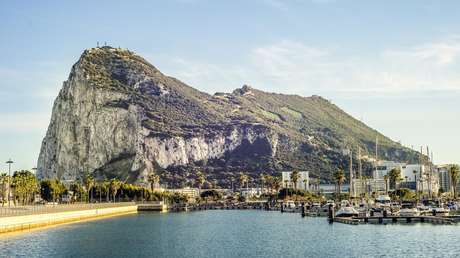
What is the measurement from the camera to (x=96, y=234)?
114 m

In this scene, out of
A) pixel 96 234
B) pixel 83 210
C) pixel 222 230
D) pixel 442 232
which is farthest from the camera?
pixel 83 210

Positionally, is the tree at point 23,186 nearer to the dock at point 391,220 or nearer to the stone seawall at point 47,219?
the stone seawall at point 47,219

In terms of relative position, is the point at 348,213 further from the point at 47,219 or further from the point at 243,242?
the point at 47,219

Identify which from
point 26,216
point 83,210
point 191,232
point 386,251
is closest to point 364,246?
point 386,251

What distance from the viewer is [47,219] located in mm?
131250

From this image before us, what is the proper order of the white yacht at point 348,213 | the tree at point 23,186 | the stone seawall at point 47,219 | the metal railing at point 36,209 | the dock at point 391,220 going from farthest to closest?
the tree at point 23,186
the white yacht at point 348,213
the dock at point 391,220
the metal railing at point 36,209
the stone seawall at point 47,219

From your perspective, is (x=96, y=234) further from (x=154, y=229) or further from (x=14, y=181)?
(x=14, y=181)

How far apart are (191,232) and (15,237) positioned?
30560 millimetres

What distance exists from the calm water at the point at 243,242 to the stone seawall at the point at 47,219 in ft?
10.3

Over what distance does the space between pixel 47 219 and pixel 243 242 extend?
4982 cm

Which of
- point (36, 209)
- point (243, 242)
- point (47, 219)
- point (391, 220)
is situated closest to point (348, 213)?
point (391, 220)

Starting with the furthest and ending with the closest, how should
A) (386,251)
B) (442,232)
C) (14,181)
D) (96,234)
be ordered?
(14,181) < (96,234) < (442,232) < (386,251)

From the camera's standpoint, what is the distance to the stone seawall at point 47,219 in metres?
107

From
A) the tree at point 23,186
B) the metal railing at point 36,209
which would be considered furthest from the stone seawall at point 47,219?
the tree at point 23,186
